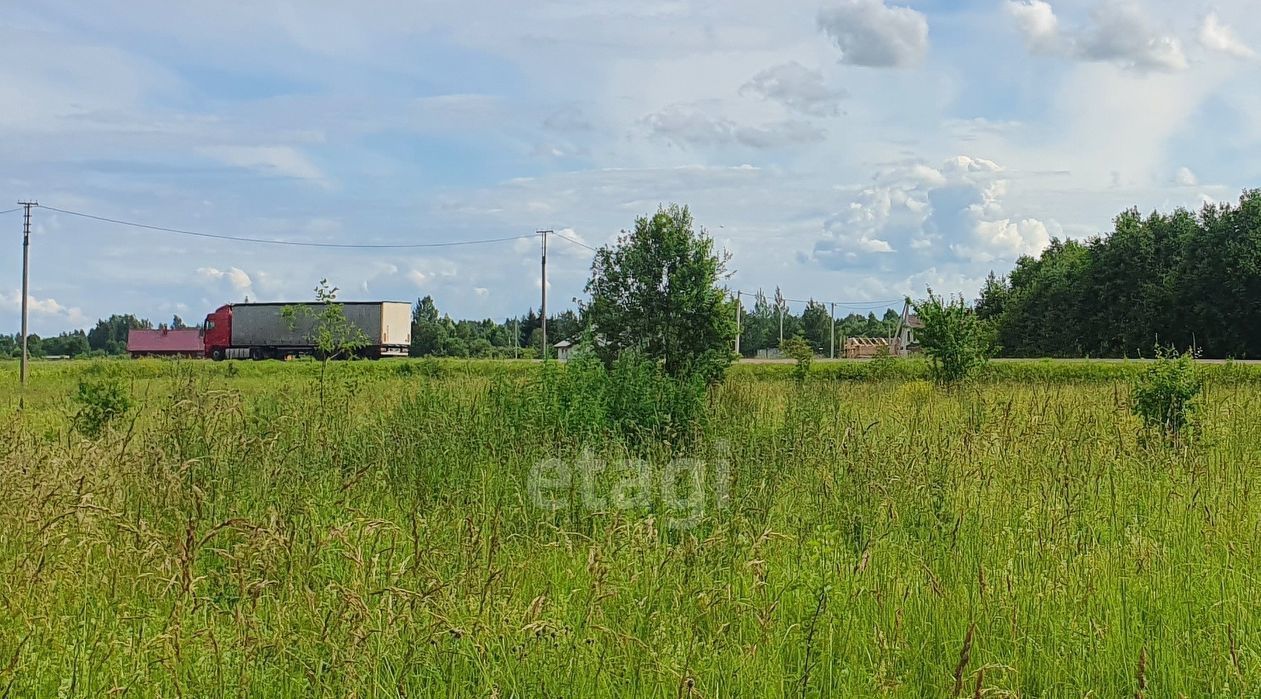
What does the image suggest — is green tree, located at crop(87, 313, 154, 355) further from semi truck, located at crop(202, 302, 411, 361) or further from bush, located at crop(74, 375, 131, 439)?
bush, located at crop(74, 375, 131, 439)

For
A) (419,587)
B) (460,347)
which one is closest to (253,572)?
(419,587)

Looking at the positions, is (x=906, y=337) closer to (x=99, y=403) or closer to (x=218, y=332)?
(x=218, y=332)

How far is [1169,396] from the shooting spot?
29.4ft

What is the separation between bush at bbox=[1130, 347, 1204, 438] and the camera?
882 centimetres

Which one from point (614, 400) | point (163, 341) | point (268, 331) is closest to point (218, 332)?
point (268, 331)

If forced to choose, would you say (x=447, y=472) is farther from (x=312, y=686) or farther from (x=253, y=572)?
(x=312, y=686)

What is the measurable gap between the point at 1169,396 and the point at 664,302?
20.9 ft

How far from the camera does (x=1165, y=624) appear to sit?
3.86 metres

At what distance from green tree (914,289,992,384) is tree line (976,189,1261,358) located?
65.0 ft

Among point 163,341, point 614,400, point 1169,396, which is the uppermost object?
point 163,341

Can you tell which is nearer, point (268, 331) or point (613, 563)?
point (613, 563)

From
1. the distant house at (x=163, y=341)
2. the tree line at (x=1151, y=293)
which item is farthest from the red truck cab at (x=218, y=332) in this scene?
the tree line at (x=1151, y=293)

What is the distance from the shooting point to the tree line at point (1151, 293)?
37594mm

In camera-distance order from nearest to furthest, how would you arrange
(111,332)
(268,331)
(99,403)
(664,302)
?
(99,403), (664,302), (268,331), (111,332)
